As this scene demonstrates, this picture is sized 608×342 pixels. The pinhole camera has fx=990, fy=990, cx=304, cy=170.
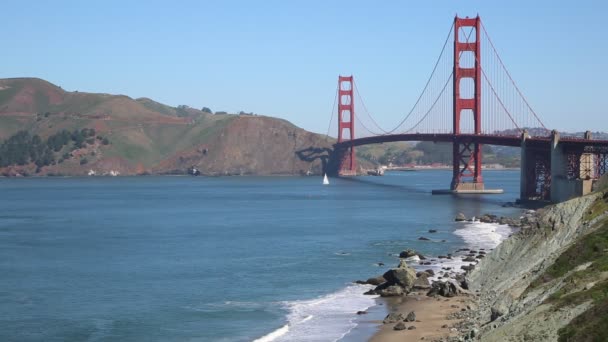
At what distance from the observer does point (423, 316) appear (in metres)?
27.5

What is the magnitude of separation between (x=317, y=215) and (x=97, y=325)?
136 ft

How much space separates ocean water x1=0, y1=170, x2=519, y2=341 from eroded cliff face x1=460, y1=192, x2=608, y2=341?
4153mm

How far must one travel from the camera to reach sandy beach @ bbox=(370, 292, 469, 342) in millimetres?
25125

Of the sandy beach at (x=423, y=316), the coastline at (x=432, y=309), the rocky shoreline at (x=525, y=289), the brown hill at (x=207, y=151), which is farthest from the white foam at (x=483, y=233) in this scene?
the brown hill at (x=207, y=151)

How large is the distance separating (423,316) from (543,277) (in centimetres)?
477

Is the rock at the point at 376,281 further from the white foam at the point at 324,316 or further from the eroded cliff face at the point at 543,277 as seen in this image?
the eroded cliff face at the point at 543,277

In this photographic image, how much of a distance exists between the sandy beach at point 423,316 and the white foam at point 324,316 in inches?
39.9

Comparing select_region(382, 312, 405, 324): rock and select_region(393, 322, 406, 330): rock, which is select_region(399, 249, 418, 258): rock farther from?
select_region(393, 322, 406, 330): rock

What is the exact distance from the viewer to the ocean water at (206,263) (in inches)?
1110

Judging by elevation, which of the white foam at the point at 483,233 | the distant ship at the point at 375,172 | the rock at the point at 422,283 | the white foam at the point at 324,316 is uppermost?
the distant ship at the point at 375,172

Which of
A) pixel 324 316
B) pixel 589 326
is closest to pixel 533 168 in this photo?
pixel 324 316

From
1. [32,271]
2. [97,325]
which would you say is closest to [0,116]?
[32,271]

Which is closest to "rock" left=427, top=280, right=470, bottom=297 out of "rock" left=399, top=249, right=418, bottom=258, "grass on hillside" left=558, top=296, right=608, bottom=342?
"rock" left=399, top=249, right=418, bottom=258

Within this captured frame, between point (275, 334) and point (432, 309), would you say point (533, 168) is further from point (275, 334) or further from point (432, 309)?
point (275, 334)
